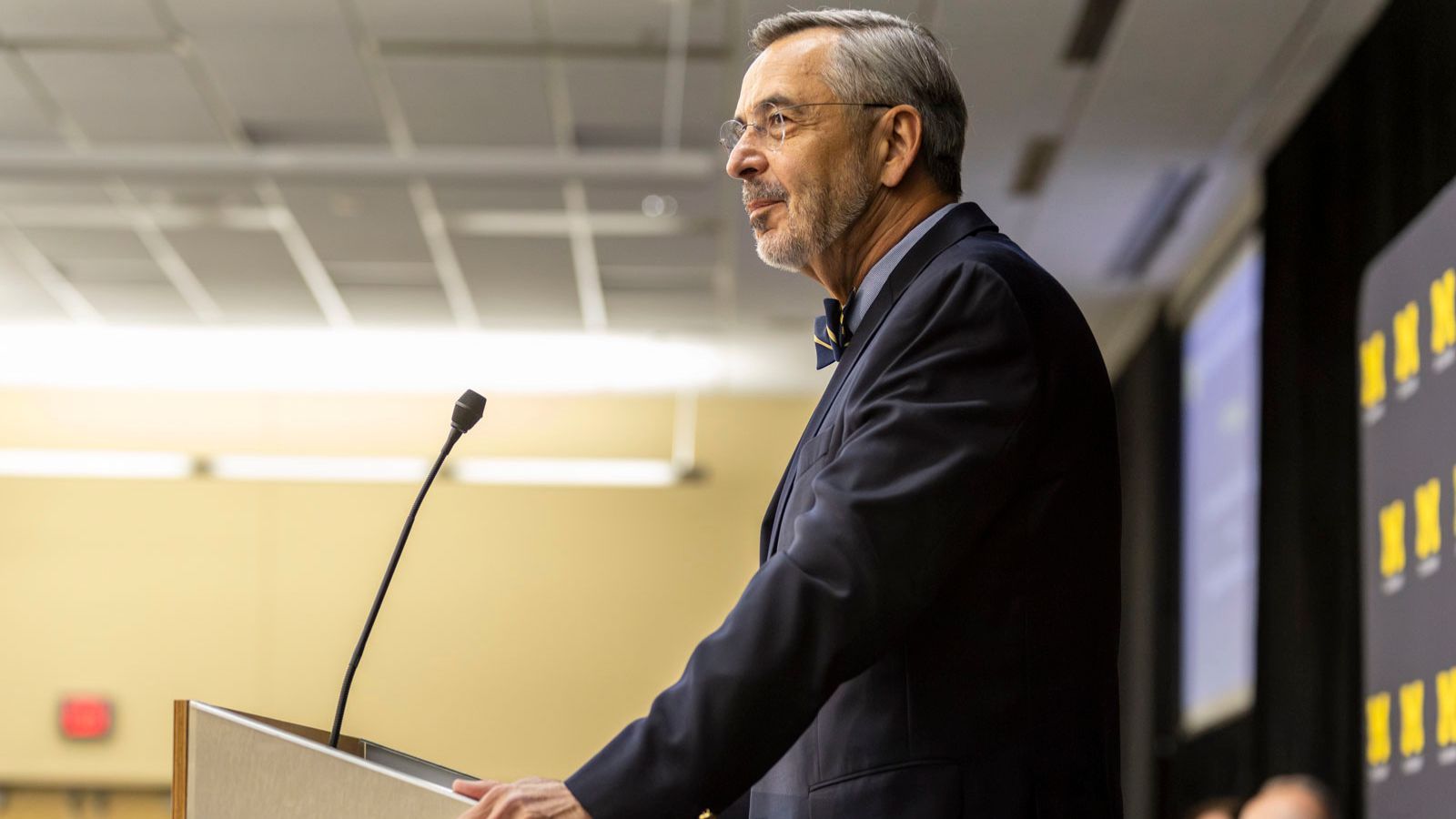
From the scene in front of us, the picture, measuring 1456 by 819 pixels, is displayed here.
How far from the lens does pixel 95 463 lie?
9625 mm

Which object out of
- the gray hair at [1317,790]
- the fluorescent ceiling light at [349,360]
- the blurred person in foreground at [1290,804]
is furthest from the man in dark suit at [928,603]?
the fluorescent ceiling light at [349,360]

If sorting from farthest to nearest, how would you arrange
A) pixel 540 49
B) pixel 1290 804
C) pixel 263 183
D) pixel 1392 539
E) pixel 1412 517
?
pixel 263 183 → pixel 540 49 → pixel 1290 804 → pixel 1392 539 → pixel 1412 517

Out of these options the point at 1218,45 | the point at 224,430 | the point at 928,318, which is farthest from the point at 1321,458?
the point at 224,430

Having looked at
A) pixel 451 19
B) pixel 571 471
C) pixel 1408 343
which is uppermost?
pixel 451 19

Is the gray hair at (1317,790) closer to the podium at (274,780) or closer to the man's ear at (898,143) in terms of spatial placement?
the man's ear at (898,143)

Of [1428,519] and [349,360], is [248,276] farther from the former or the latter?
[1428,519]

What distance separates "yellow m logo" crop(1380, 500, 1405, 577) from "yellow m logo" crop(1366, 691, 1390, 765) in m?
0.27

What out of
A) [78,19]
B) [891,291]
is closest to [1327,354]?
[891,291]

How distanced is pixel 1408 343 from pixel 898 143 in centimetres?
215

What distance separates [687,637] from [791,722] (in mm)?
8445

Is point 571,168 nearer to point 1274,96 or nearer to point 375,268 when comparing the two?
point 375,268

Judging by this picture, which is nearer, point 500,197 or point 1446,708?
point 1446,708

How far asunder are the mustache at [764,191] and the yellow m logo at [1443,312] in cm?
195

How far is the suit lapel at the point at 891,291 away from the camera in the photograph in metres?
1.44
